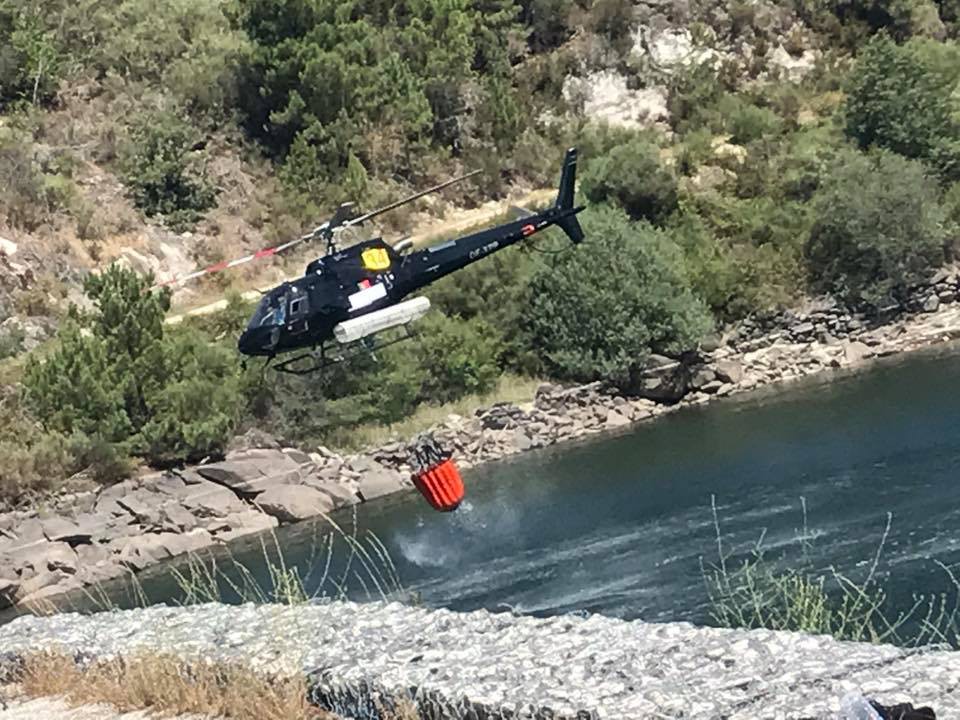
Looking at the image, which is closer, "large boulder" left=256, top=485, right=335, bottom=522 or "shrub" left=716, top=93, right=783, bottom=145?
"large boulder" left=256, top=485, right=335, bottom=522

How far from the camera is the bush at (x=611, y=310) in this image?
124ft

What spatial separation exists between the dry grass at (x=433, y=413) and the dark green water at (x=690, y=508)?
138 inches

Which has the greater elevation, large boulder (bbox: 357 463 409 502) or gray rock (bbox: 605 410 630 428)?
large boulder (bbox: 357 463 409 502)

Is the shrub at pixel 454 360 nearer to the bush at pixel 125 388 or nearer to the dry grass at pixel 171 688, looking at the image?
the bush at pixel 125 388

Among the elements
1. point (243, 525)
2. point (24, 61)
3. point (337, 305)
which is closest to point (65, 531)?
point (243, 525)

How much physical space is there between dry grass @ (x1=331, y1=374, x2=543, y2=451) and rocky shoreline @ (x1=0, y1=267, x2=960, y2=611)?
0.62 m

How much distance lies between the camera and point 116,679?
27.7 ft

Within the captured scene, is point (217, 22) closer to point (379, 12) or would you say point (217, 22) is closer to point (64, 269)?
point (379, 12)

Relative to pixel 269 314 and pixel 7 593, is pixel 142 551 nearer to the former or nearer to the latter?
pixel 7 593

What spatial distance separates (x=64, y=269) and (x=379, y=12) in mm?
17697

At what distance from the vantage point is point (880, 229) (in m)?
39.9

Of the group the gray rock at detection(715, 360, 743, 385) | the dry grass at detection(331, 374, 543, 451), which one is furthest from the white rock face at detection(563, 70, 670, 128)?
the dry grass at detection(331, 374, 543, 451)

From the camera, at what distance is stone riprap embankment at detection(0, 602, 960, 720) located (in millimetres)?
5656

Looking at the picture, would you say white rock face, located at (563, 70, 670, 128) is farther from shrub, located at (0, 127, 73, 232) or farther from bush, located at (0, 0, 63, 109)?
shrub, located at (0, 127, 73, 232)
